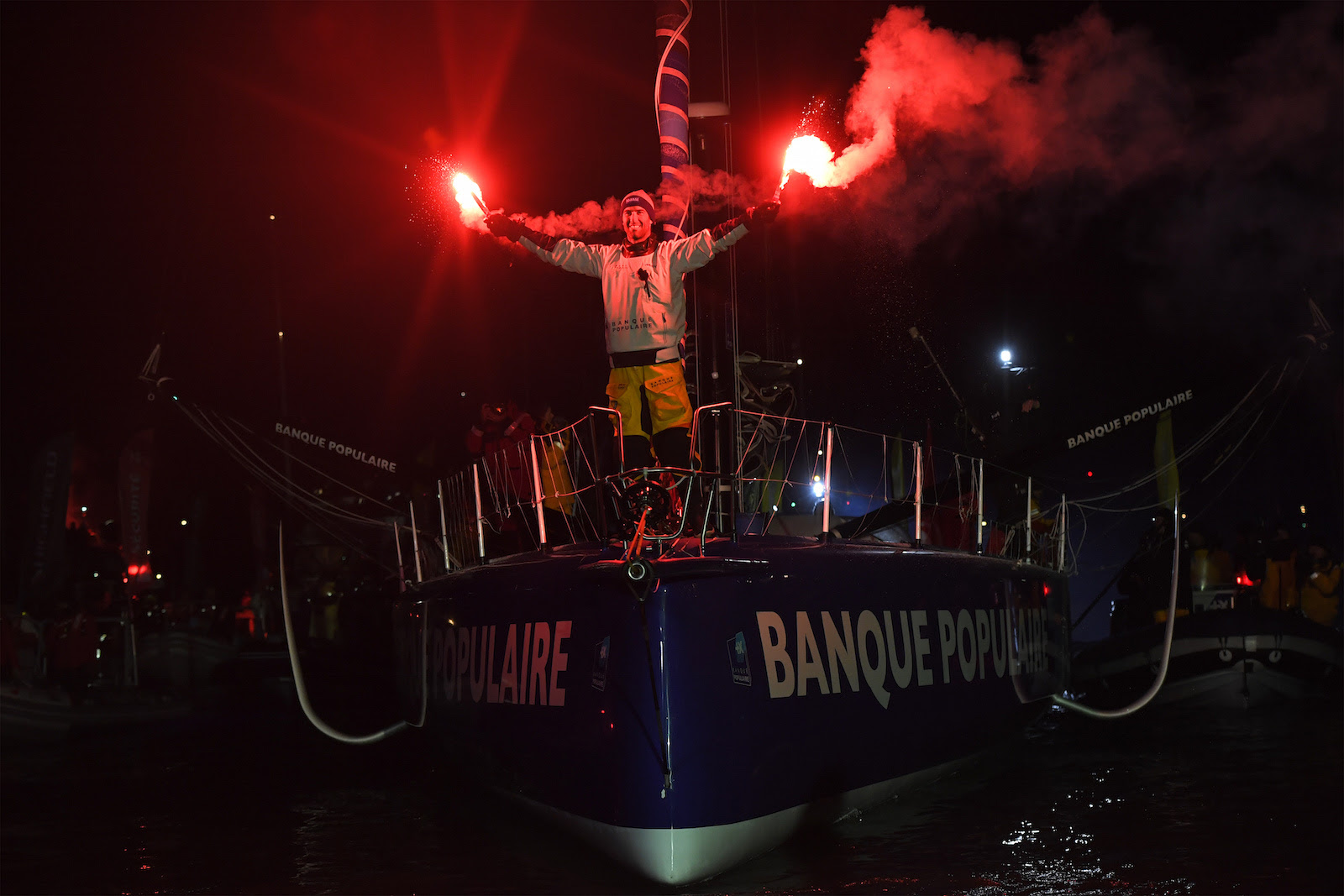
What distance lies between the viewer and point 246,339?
1977cm

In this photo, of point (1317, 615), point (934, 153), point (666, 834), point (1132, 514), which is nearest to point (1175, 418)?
point (1132, 514)

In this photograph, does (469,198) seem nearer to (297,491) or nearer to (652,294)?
(652,294)

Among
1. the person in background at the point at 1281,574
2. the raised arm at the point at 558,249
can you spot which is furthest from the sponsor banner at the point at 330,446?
the person in background at the point at 1281,574

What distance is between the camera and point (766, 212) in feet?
16.1

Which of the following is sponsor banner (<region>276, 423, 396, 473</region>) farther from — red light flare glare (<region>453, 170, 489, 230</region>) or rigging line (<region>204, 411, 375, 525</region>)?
red light flare glare (<region>453, 170, 489, 230</region>)

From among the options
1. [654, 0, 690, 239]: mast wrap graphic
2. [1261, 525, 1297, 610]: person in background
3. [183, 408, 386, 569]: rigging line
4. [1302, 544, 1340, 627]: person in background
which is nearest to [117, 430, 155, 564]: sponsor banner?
[183, 408, 386, 569]: rigging line

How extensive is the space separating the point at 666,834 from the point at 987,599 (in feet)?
9.26

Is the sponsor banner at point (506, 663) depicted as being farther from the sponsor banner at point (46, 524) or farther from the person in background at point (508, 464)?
the sponsor banner at point (46, 524)

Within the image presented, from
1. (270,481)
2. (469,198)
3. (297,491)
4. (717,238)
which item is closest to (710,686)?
(717,238)

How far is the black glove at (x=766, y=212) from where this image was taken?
4.92m

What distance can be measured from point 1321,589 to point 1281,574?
23.5 inches

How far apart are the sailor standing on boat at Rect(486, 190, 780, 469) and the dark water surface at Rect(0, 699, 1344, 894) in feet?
6.49

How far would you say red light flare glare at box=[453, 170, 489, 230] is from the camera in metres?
5.66

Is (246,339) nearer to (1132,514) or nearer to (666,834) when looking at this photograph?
(1132,514)
